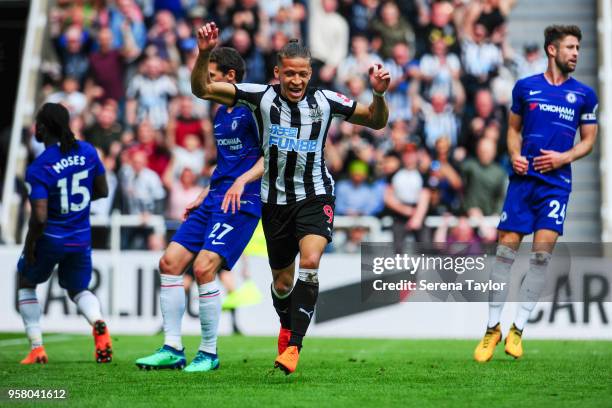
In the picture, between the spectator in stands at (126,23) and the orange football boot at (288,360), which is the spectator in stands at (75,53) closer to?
the spectator in stands at (126,23)

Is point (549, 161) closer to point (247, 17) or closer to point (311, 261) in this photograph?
point (311, 261)

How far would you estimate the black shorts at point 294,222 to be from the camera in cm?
831

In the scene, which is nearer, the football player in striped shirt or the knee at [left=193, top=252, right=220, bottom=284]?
the football player in striped shirt

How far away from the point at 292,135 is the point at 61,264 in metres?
3.01

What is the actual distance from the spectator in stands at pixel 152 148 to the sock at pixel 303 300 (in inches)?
369

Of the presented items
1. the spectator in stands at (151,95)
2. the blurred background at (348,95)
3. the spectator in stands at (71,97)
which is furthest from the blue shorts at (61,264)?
the spectator in stands at (71,97)

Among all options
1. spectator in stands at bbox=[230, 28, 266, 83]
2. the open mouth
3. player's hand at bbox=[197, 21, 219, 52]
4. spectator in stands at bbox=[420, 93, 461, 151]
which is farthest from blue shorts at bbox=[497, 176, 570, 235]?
spectator in stands at bbox=[230, 28, 266, 83]

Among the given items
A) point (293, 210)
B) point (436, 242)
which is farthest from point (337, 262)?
point (293, 210)

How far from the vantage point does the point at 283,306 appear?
921 cm

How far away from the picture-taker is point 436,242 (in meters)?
15.3

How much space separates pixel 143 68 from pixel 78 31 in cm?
183

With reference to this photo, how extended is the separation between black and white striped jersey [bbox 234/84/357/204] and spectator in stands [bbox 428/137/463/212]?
778 cm

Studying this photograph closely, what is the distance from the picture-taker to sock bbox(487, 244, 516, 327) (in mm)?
9805

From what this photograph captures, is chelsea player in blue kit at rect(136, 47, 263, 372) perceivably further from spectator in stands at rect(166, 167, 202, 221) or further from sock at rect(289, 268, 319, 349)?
spectator in stands at rect(166, 167, 202, 221)
